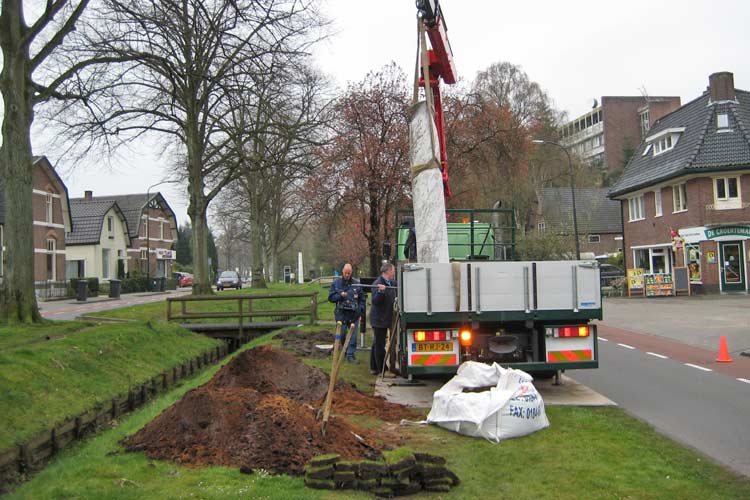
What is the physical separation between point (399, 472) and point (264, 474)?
3.65 feet

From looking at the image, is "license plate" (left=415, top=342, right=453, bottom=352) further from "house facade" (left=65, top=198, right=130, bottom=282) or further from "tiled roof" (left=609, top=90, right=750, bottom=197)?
"house facade" (left=65, top=198, right=130, bottom=282)

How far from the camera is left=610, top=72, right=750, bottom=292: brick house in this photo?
33.7m

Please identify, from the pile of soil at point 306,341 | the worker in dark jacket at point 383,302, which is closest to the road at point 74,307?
the pile of soil at point 306,341

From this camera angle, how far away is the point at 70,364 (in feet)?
35.6

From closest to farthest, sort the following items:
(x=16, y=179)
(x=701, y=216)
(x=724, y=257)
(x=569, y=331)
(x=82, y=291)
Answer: (x=569, y=331), (x=16, y=179), (x=724, y=257), (x=701, y=216), (x=82, y=291)

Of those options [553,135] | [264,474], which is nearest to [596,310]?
[264,474]

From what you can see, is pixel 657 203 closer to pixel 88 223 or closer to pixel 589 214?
pixel 589 214

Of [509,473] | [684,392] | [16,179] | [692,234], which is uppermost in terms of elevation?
[16,179]

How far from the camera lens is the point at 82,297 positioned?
36562 mm

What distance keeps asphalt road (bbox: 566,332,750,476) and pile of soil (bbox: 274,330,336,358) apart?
4.88 metres

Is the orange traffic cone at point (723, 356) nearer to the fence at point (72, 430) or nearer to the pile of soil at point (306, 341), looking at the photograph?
the pile of soil at point (306, 341)

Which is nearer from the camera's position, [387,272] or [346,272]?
[387,272]

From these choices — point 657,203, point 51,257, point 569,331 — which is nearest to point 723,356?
point 569,331

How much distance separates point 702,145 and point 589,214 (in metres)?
18.3
